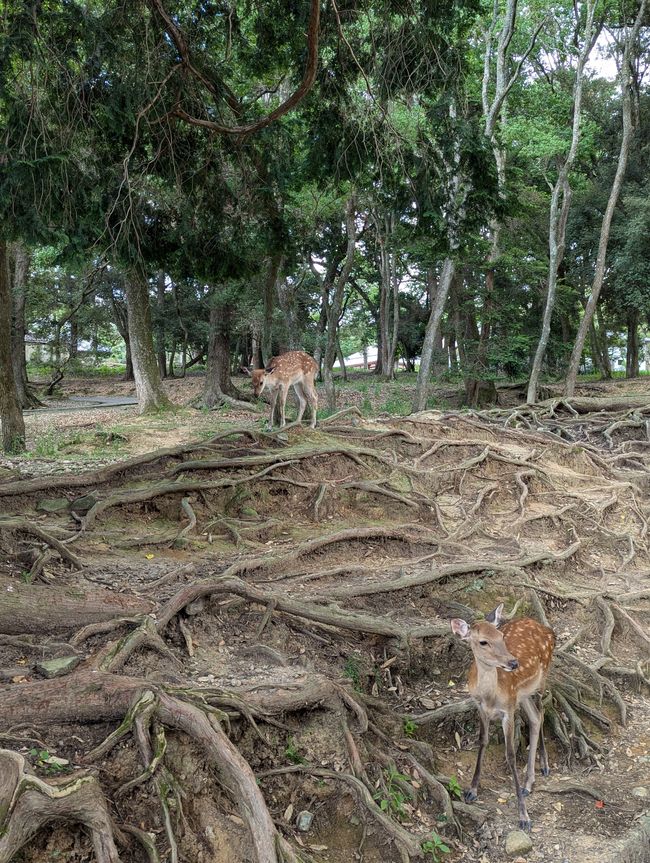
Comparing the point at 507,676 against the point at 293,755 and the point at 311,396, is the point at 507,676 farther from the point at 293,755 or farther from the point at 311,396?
the point at 311,396

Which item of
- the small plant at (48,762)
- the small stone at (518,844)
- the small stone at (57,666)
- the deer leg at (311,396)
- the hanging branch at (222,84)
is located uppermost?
the hanging branch at (222,84)

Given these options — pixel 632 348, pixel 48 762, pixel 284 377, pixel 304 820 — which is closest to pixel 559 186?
pixel 632 348

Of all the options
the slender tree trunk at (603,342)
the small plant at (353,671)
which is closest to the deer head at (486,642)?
the small plant at (353,671)

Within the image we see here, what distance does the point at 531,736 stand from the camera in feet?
15.7

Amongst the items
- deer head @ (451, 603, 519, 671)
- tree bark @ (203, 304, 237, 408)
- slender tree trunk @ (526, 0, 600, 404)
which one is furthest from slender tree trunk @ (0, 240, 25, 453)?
slender tree trunk @ (526, 0, 600, 404)

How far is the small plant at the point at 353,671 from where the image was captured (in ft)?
17.2

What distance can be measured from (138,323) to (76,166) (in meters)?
9.14

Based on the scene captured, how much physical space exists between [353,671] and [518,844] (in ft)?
5.44

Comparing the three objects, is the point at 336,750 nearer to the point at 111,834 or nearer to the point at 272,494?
the point at 111,834

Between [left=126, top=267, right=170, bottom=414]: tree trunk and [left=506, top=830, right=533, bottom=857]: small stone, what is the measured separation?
13363 mm

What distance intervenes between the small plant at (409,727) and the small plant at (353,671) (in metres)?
0.44

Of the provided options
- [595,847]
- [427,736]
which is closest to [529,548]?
[427,736]

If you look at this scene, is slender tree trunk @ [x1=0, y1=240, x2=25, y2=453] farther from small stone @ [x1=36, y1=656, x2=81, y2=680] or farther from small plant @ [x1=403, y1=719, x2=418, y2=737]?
small plant @ [x1=403, y1=719, x2=418, y2=737]

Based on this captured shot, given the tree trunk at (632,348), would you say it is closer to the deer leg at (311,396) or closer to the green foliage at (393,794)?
the deer leg at (311,396)
